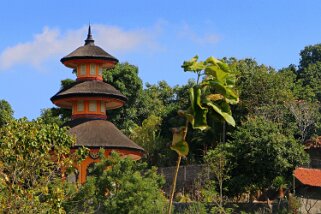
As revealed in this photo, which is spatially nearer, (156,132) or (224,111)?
(224,111)

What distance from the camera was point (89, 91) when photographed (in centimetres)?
3653

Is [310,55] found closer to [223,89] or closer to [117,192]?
[117,192]

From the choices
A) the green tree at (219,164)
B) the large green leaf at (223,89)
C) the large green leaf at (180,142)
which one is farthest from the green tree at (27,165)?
the green tree at (219,164)

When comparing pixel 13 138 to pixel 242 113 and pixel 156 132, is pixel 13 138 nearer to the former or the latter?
pixel 242 113

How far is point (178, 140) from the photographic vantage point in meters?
8.11

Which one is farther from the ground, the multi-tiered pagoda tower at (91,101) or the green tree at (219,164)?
the multi-tiered pagoda tower at (91,101)

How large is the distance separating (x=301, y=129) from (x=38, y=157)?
31649 millimetres

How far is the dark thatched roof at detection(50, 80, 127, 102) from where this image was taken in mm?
36375

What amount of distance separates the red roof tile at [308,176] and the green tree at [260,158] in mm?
2109

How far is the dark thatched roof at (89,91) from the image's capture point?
3638cm

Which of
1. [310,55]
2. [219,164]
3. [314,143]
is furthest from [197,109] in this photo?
[310,55]

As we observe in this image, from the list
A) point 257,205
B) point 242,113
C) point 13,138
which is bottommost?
point 257,205

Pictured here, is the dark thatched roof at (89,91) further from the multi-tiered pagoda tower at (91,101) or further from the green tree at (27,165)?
the green tree at (27,165)

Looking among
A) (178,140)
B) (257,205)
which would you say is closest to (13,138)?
(178,140)
